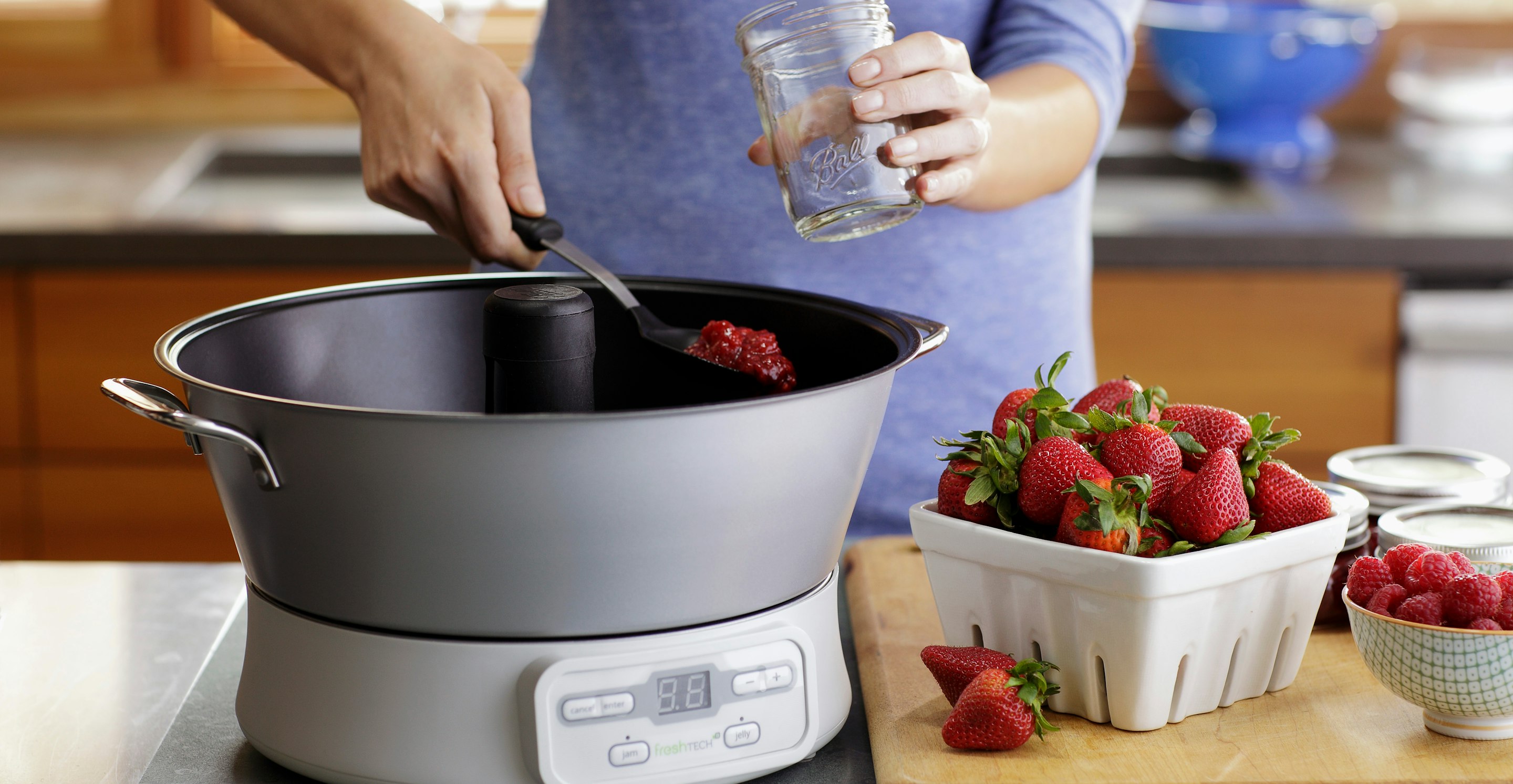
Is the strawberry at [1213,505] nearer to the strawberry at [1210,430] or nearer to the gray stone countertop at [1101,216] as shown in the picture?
the strawberry at [1210,430]

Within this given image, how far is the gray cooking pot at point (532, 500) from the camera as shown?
572 millimetres

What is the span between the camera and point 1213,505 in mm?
668

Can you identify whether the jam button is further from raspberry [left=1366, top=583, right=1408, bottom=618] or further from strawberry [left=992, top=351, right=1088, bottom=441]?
raspberry [left=1366, top=583, right=1408, bottom=618]

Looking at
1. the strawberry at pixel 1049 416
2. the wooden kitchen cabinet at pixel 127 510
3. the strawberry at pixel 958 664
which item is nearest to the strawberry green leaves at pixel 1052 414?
the strawberry at pixel 1049 416

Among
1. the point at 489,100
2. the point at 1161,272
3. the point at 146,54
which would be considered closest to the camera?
the point at 489,100

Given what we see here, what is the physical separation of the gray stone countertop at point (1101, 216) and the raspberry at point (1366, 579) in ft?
3.23

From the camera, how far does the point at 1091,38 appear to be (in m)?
1.08

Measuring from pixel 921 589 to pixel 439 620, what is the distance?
376 millimetres

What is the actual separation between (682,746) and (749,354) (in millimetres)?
224

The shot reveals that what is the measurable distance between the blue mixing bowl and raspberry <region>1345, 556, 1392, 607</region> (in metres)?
1.44

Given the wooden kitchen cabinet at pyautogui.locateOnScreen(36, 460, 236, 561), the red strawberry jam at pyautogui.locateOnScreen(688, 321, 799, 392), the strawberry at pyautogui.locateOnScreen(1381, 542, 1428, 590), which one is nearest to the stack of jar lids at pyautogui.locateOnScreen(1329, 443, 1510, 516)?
the strawberry at pyautogui.locateOnScreen(1381, 542, 1428, 590)

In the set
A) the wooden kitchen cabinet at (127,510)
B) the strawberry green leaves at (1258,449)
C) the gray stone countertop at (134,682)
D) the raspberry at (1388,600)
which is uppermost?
the strawberry green leaves at (1258,449)

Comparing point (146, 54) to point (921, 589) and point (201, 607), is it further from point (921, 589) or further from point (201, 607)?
point (921, 589)

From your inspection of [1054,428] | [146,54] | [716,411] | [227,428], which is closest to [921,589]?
[1054,428]
